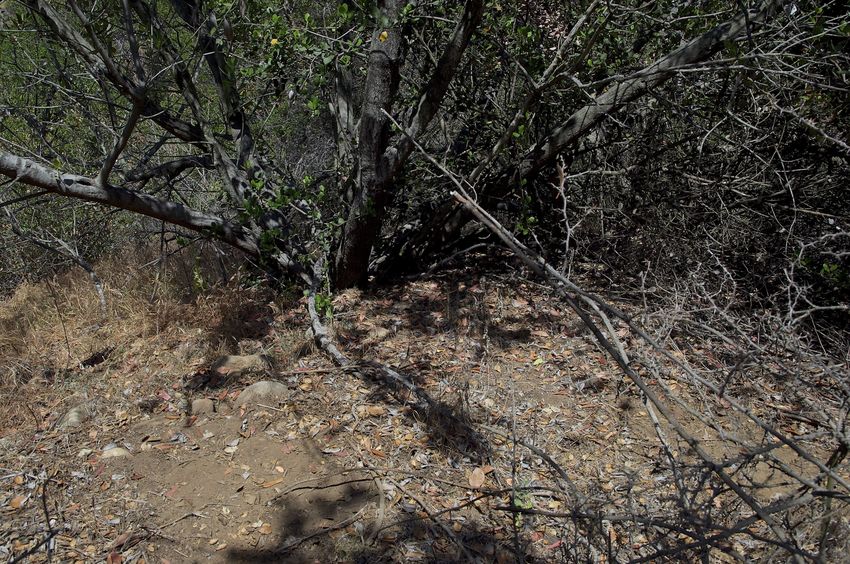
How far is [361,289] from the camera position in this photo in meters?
5.56

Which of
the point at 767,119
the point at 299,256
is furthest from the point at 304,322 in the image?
the point at 767,119

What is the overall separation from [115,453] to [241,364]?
993 mm

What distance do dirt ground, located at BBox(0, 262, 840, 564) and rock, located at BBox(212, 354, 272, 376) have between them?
→ 1.5 inches

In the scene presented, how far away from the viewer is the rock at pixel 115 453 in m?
3.67

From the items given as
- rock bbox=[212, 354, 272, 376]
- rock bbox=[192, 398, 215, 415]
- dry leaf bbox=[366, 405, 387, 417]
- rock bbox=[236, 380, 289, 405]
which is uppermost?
rock bbox=[212, 354, 272, 376]

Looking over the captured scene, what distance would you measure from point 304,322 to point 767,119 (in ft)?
12.4

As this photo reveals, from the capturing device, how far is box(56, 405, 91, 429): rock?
12.9 ft

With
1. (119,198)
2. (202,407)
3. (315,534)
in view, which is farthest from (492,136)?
(315,534)

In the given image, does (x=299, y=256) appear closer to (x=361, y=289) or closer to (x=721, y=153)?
(x=361, y=289)

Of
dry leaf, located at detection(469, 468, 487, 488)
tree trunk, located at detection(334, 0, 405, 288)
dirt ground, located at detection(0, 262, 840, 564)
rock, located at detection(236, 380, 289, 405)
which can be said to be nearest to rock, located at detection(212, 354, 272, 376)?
dirt ground, located at detection(0, 262, 840, 564)

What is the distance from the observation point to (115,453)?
145 inches

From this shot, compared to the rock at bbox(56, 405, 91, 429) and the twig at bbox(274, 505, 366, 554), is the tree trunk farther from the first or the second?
the twig at bbox(274, 505, 366, 554)

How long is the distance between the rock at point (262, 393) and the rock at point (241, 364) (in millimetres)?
232

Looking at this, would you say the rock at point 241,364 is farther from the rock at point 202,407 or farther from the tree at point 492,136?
the tree at point 492,136
